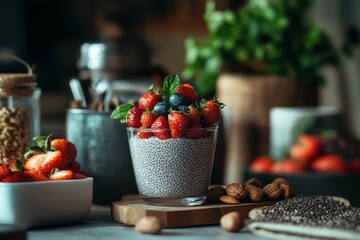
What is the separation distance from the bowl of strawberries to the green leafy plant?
1.93 metres

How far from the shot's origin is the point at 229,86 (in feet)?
11.1

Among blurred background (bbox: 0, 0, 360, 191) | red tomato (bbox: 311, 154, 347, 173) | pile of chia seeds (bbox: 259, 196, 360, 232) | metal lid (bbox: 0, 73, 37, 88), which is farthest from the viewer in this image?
blurred background (bbox: 0, 0, 360, 191)

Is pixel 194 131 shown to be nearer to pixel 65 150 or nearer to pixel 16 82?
pixel 65 150

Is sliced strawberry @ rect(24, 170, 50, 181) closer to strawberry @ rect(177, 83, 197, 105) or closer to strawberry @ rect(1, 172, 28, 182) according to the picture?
strawberry @ rect(1, 172, 28, 182)

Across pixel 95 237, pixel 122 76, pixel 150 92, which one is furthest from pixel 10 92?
pixel 122 76

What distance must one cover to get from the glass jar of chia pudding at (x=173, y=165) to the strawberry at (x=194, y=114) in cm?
2

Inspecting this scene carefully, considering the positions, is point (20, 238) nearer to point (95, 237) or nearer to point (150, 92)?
point (95, 237)

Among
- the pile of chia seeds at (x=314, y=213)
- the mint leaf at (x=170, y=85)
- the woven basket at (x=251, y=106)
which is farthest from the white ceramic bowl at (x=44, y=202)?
the woven basket at (x=251, y=106)

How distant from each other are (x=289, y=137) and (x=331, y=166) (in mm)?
407

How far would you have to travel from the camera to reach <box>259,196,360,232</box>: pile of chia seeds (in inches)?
50.1

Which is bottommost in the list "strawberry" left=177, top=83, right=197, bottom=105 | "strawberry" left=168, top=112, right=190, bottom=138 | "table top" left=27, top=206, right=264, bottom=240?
"table top" left=27, top=206, right=264, bottom=240

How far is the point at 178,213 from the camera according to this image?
4.53ft

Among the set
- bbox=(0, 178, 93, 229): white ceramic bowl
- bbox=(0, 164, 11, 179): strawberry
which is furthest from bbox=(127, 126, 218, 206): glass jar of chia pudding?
bbox=(0, 164, 11, 179): strawberry

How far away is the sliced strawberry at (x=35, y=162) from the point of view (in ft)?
4.69
